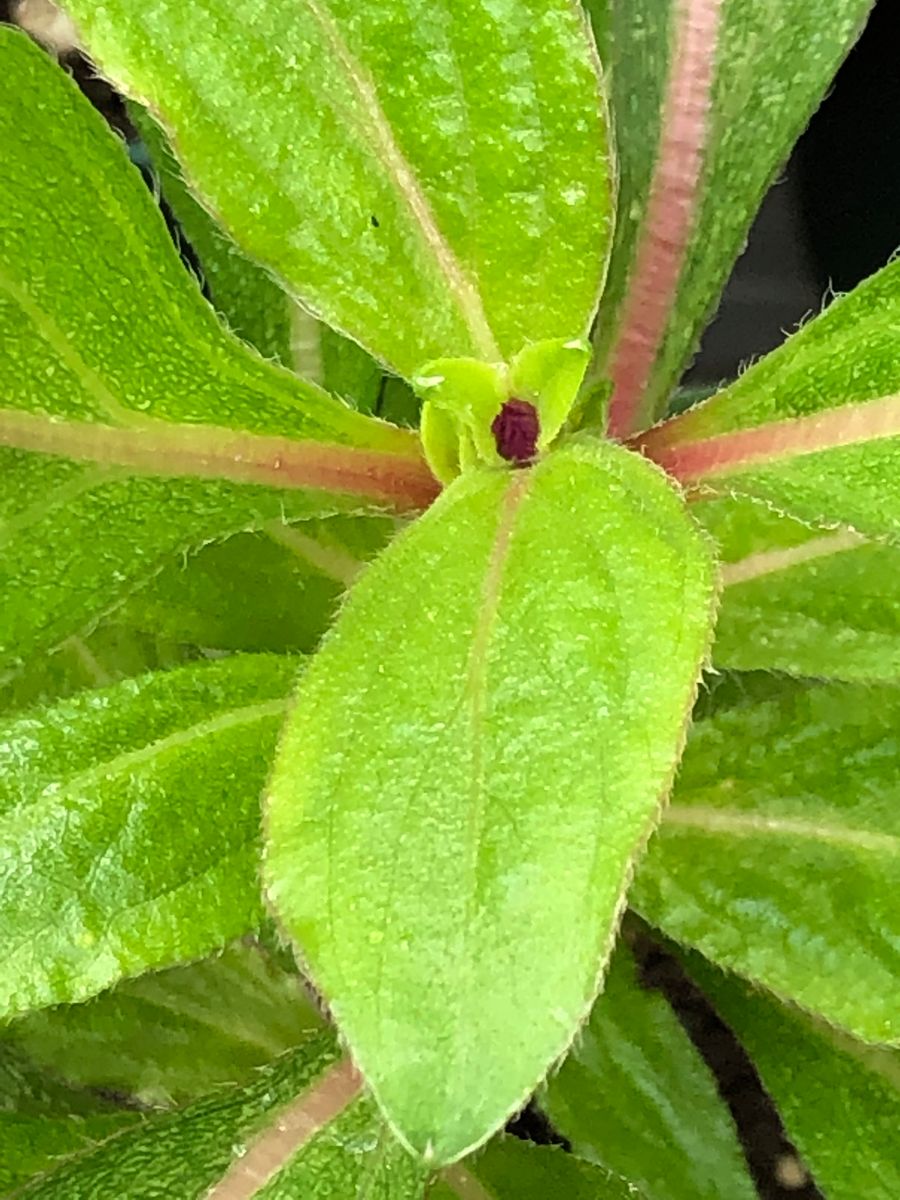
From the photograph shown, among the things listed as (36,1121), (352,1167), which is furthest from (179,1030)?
(352,1167)

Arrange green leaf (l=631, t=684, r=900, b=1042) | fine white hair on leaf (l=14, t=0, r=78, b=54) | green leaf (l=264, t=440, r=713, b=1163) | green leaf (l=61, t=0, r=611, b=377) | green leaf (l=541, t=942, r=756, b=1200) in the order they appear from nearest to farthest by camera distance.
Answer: green leaf (l=264, t=440, r=713, b=1163) < green leaf (l=61, t=0, r=611, b=377) < green leaf (l=631, t=684, r=900, b=1042) < green leaf (l=541, t=942, r=756, b=1200) < fine white hair on leaf (l=14, t=0, r=78, b=54)

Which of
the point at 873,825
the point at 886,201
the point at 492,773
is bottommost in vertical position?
the point at 873,825

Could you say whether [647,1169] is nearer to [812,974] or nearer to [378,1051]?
[812,974]

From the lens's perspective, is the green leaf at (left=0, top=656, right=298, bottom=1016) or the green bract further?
the green leaf at (left=0, top=656, right=298, bottom=1016)

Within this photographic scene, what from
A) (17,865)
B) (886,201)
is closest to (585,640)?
(17,865)

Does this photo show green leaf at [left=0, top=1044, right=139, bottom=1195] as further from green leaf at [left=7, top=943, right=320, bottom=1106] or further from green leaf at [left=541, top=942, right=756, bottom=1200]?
green leaf at [left=541, top=942, right=756, bottom=1200]

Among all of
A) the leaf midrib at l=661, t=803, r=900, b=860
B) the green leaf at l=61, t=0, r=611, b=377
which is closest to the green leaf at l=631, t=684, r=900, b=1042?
the leaf midrib at l=661, t=803, r=900, b=860

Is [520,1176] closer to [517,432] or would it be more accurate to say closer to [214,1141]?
[214,1141]
